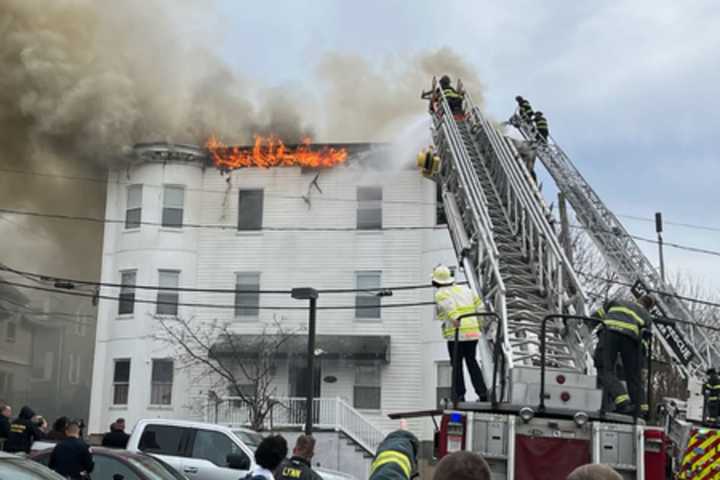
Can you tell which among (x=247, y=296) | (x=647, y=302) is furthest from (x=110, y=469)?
(x=247, y=296)

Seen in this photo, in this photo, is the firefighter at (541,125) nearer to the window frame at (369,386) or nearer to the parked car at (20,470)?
the window frame at (369,386)

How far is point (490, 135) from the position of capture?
14.5 meters

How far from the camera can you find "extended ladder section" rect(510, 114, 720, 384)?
15797 millimetres

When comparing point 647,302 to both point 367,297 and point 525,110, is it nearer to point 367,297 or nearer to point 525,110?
point 525,110

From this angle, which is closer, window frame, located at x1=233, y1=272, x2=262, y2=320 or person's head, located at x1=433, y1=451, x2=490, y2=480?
person's head, located at x1=433, y1=451, x2=490, y2=480

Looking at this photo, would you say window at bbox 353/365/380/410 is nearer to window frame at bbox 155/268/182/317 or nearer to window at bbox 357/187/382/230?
window at bbox 357/187/382/230

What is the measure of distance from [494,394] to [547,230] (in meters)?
3.12

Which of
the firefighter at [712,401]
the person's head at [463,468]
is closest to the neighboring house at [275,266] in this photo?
the firefighter at [712,401]

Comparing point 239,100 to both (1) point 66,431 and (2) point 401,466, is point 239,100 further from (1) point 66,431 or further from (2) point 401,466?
(2) point 401,466

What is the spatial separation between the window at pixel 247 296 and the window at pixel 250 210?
1.30m

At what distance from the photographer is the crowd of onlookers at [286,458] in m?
3.17

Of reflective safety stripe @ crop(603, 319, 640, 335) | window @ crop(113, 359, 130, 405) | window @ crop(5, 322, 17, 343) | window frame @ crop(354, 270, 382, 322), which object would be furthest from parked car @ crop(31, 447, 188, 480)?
window @ crop(5, 322, 17, 343)

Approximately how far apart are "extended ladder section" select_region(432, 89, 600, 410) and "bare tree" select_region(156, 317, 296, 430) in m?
10.8

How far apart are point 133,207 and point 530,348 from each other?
18677 millimetres
